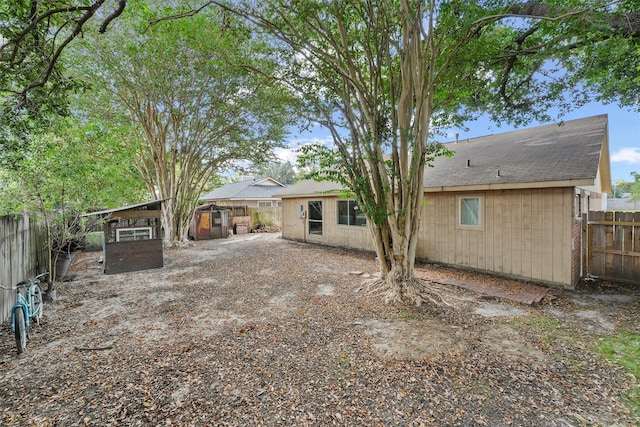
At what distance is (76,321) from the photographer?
13.8 feet

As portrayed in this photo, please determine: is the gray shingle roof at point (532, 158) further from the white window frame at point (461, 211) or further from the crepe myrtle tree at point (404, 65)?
the crepe myrtle tree at point (404, 65)

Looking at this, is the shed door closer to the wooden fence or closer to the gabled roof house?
the gabled roof house

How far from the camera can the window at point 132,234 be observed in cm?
759

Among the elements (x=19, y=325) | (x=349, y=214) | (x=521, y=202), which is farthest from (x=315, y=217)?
(x=19, y=325)

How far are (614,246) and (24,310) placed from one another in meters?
9.96

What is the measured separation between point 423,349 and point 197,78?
9656 mm

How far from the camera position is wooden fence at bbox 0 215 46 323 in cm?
391

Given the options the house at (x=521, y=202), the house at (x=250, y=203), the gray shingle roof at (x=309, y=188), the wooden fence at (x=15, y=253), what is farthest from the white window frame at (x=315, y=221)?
the wooden fence at (x=15, y=253)

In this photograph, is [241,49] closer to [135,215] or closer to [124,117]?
[135,215]

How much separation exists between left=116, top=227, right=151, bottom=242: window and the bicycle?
3.47 meters

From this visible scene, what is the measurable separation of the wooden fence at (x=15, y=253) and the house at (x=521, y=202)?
539 cm

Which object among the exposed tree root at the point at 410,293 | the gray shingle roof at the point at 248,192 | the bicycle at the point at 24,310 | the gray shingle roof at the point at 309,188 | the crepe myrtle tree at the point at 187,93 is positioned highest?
the crepe myrtle tree at the point at 187,93

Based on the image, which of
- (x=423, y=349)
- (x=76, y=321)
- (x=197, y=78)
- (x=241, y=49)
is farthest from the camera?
(x=197, y=78)

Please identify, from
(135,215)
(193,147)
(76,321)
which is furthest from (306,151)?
(193,147)
